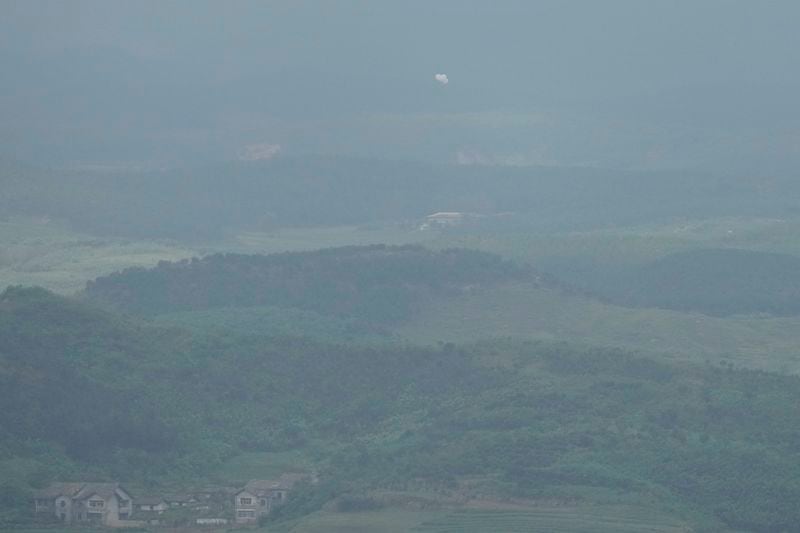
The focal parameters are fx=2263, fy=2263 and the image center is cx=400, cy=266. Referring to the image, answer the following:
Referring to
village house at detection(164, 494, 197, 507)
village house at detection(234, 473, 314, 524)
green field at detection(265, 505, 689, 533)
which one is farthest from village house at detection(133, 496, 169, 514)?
green field at detection(265, 505, 689, 533)

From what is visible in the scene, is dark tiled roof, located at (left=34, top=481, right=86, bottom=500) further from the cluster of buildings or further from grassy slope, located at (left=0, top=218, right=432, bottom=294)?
grassy slope, located at (left=0, top=218, right=432, bottom=294)

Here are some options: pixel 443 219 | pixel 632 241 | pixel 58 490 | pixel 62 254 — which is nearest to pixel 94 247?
pixel 62 254

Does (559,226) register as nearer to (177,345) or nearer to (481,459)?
(177,345)

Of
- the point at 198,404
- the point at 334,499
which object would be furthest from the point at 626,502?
the point at 198,404

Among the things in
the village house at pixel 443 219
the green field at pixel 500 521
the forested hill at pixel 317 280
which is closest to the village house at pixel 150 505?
the green field at pixel 500 521

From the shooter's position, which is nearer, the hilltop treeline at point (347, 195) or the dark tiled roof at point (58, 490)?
the dark tiled roof at point (58, 490)

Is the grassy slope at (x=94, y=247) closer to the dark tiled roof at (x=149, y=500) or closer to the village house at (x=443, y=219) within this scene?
the village house at (x=443, y=219)

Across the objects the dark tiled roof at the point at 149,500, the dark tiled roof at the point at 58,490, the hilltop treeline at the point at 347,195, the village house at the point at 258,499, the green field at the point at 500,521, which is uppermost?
the hilltop treeline at the point at 347,195
